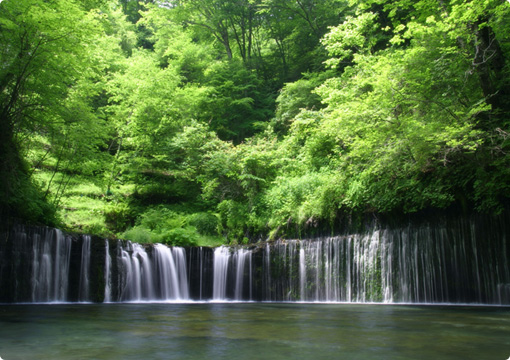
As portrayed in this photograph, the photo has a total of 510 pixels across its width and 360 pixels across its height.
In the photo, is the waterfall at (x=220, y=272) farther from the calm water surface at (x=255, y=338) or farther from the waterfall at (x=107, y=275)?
the calm water surface at (x=255, y=338)

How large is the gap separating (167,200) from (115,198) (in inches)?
123

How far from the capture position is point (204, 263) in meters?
15.1

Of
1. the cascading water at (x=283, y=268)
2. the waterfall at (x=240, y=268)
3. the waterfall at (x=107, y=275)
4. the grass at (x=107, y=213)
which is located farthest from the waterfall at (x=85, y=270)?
the waterfall at (x=240, y=268)

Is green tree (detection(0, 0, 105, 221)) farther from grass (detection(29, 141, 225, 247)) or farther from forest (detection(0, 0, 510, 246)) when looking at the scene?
grass (detection(29, 141, 225, 247))

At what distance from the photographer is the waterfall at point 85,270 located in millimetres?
12141

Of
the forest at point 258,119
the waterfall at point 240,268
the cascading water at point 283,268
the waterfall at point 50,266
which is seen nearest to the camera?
the forest at point 258,119

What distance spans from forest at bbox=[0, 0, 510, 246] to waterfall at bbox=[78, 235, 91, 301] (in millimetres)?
1405

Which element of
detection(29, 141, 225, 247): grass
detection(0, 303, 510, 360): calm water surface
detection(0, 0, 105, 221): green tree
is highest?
detection(0, 0, 105, 221): green tree

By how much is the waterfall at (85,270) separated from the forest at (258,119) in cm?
141

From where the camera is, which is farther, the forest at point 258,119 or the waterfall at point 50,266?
the waterfall at point 50,266

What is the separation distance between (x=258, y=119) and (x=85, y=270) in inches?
640

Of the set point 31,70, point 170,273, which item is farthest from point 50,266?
point 31,70

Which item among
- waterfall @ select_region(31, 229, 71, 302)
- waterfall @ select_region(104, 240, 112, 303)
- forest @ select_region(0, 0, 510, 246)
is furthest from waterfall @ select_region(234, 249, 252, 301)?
waterfall @ select_region(31, 229, 71, 302)

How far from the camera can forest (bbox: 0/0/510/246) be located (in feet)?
33.4
